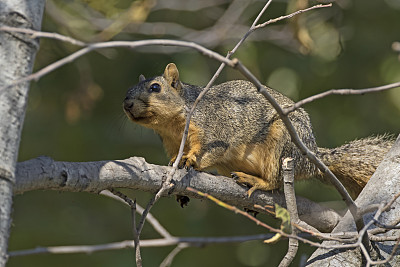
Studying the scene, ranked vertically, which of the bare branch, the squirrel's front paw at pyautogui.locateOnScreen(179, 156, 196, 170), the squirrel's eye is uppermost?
the squirrel's eye

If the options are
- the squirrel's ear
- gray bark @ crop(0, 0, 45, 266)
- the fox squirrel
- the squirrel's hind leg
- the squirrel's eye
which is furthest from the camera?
the squirrel's ear

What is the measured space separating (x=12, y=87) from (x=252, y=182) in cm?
210

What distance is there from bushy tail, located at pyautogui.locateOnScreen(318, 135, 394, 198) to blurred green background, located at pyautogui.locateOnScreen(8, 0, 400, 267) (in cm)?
142

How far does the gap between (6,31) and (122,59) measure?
14.5 feet

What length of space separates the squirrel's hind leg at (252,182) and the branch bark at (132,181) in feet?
0.11

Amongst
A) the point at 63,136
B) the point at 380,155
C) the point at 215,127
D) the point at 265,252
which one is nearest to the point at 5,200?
the point at 215,127

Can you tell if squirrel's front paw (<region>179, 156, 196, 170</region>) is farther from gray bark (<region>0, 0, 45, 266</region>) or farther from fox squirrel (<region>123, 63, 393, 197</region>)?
gray bark (<region>0, 0, 45, 266</region>)

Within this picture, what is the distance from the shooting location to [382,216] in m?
2.74

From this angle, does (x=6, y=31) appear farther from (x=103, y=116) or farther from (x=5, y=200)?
(x=103, y=116)

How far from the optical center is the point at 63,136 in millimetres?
6098

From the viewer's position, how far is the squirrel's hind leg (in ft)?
11.8

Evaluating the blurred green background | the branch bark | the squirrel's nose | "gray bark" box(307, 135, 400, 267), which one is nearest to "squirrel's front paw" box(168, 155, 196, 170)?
the branch bark

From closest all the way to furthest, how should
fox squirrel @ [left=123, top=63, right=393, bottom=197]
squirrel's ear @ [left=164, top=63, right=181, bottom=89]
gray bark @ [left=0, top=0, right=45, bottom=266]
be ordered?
1. gray bark @ [left=0, top=0, right=45, bottom=266]
2. fox squirrel @ [left=123, top=63, right=393, bottom=197]
3. squirrel's ear @ [left=164, top=63, right=181, bottom=89]

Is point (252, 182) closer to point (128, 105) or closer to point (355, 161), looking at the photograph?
point (355, 161)
